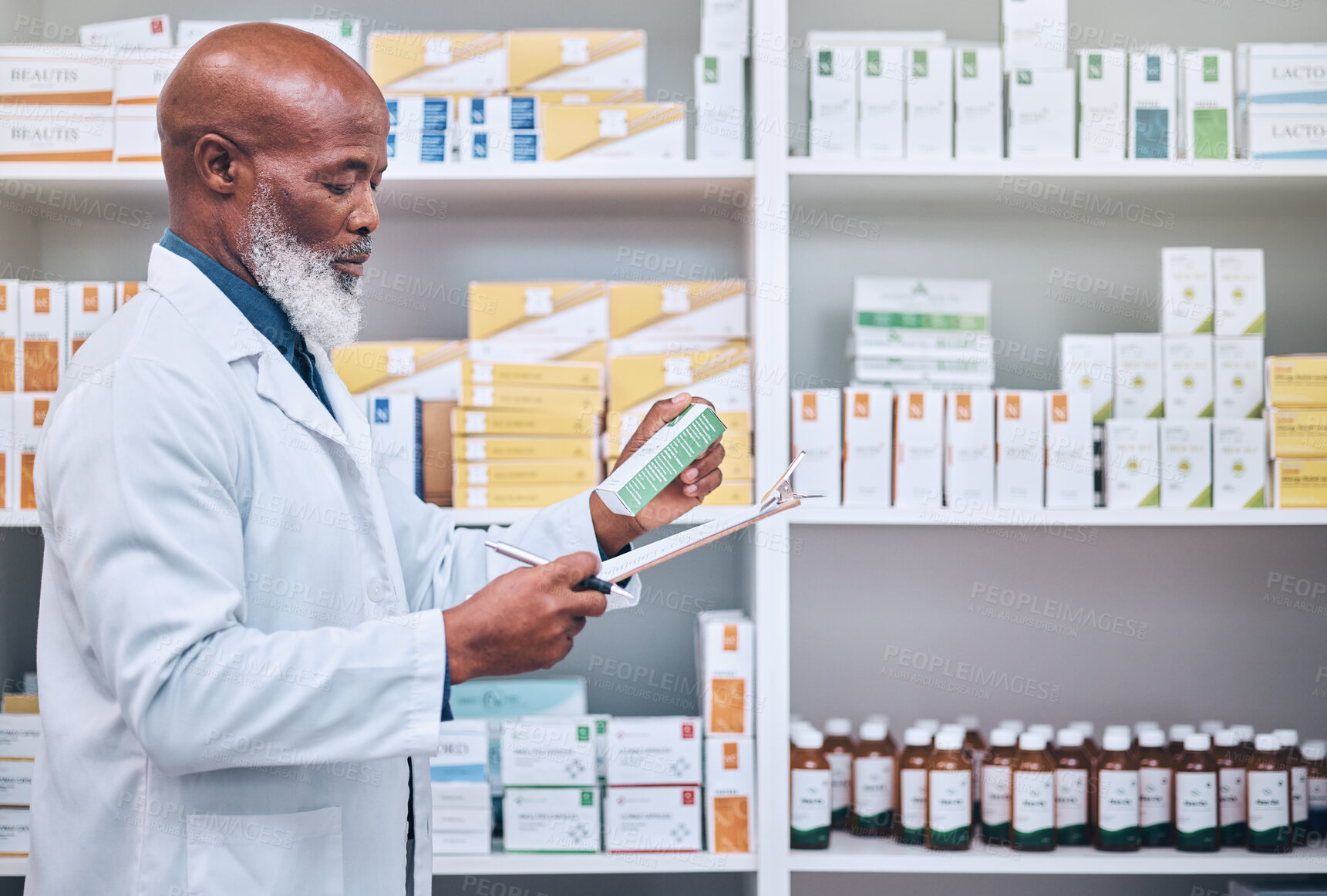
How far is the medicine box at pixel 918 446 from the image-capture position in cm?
195

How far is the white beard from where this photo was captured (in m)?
1.27

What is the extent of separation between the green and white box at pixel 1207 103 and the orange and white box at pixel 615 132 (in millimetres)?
916

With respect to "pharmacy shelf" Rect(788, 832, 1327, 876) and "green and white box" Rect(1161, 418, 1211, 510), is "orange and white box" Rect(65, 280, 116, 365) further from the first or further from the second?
"green and white box" Rect(1161, 418, 1211, 510)

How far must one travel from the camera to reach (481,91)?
2023 millimetres

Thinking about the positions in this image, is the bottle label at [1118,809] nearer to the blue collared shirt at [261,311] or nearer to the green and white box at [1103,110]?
the green and white box at [1103,110]

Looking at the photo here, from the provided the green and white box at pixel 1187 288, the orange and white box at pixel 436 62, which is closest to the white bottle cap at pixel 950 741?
the green and white box at pixel 1187 288

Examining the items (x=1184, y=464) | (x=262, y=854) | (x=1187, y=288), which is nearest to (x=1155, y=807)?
(x=1184, y=464)

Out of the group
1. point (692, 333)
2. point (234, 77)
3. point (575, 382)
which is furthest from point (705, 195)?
point (234, 77)

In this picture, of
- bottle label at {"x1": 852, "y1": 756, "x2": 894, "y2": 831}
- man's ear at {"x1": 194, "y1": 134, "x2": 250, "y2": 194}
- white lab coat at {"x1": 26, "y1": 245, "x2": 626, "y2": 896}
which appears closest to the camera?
white lab coat at {"x1": 26, "y1": 245, "x2": 626, "y2": 896}

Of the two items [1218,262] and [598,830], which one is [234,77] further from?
[1218,262]

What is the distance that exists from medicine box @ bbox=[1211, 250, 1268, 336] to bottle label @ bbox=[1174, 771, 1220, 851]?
79cm

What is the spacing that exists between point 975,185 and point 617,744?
1279mm

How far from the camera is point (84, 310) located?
191 centimetres

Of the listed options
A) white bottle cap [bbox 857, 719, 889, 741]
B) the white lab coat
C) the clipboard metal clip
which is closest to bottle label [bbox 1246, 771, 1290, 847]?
white bottle cap [bbox 857, 719, 889, 741]
